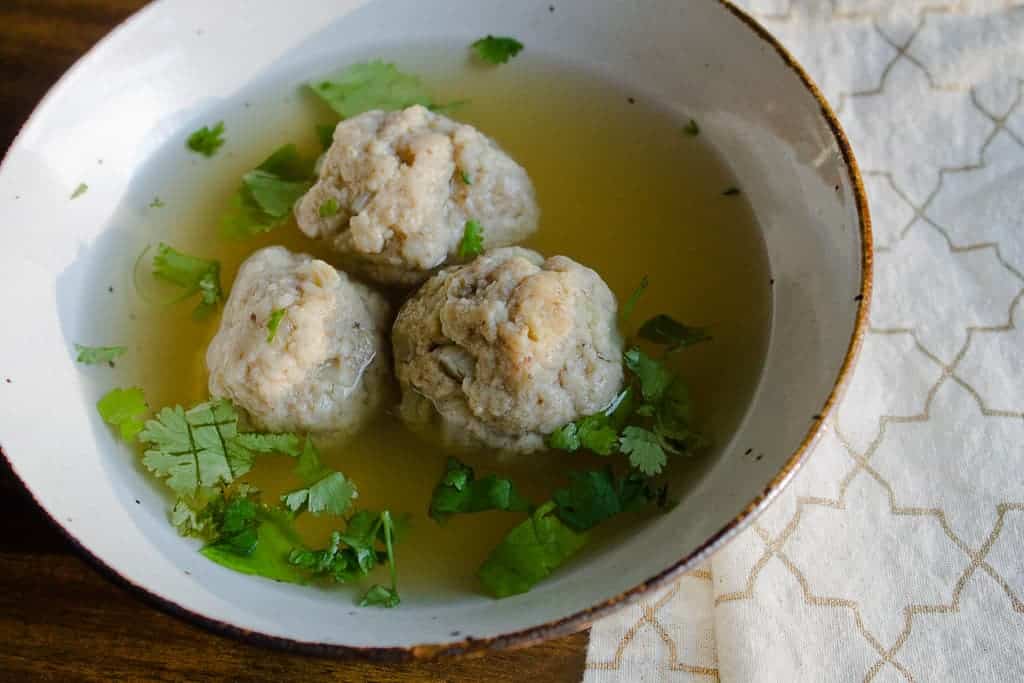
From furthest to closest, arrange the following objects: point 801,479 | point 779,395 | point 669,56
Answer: point 669,56, point 801,479, point 779,395

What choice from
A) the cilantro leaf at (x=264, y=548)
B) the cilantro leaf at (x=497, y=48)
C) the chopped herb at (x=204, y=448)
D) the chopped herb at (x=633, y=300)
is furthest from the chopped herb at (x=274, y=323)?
the cilantro leaf at (x=497, y=48)

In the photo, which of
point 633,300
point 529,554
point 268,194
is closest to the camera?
point 529,554

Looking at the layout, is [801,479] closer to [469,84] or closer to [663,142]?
[663,142]

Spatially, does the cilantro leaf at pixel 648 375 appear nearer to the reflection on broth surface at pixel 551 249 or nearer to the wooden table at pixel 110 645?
the reflection on broth surface at pixel 551 249

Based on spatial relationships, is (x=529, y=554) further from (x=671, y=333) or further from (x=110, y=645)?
(x=110, y=645)

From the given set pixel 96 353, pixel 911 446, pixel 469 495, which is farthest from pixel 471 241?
pixel 911 446

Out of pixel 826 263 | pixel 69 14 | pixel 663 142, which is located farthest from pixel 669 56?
pixel 69 14

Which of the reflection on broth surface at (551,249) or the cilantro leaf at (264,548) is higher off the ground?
the reflection on broth surface at (551,249)
